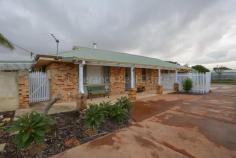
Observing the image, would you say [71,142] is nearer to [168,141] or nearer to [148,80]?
[168,141]

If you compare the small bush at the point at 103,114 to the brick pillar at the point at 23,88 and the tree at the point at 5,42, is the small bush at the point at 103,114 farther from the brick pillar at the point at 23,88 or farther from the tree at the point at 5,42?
the tree at the point at 5,42

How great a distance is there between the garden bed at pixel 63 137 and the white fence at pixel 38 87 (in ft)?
12.2

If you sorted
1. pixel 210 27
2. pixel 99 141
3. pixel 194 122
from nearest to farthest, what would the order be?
pixel 99 141, pixel 194 122, pixel 210 27

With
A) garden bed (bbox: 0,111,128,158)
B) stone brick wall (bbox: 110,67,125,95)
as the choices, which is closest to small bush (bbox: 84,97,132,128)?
garden bed (bbox: 0,111,128,158)

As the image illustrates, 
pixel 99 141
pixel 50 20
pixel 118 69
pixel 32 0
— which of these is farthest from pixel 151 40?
pixel 99 141

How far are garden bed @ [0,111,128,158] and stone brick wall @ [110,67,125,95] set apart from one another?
20.2 feet

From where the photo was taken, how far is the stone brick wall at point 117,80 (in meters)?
11.2

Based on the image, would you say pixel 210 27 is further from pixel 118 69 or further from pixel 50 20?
pixel 50 20

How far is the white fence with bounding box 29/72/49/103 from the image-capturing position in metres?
7.92

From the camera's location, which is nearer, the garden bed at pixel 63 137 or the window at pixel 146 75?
the garden bed at pixel 63 137

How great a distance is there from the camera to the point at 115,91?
1148cm

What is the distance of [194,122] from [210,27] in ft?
29.9

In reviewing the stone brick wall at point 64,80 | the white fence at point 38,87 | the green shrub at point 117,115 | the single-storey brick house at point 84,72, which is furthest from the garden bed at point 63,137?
the white fence at point 38,87

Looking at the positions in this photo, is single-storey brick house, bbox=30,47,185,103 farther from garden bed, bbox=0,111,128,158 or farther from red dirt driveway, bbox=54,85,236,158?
red dirt driveway, bbox=54,85,236,158
